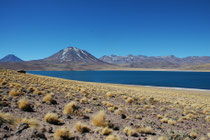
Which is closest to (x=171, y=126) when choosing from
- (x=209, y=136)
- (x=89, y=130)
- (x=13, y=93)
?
(x=209, y=136)

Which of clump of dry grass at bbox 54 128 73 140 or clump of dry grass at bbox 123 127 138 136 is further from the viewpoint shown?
clump of dry grass at bbox 123 127 138 136

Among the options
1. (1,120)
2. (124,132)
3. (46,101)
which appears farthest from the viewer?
(46,101)

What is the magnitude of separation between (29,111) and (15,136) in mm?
2992

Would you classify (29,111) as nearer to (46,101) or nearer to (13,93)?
(46,101)

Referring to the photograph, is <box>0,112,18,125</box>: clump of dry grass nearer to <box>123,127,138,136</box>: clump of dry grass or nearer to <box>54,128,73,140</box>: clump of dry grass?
<box>54,128,73,140</box>: clump of dry grass

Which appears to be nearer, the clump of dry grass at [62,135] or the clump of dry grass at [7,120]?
the clump of dry grass at [62,135]

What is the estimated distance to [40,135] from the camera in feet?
13.7

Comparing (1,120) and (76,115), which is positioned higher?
(1,120)

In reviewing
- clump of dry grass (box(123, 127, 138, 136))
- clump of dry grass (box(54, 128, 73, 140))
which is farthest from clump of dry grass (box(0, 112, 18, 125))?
clump of dry grass (box(123, 127, 138, 136))

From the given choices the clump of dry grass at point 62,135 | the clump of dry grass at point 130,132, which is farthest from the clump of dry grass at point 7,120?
the clump of dry grass at point 130,132

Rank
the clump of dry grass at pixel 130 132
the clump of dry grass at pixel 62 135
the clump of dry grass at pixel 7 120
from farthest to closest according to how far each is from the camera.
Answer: the clump of dry grass at pixel 130 132 → the clump of dry grass at pixel 7 120 → the clump of dry grass at pixel 62 135

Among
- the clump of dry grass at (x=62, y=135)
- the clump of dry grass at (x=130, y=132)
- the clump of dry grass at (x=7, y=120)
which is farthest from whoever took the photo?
the clump of dry grass at (x=130, y=132)

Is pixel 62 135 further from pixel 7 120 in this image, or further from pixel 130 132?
pixel 130 132

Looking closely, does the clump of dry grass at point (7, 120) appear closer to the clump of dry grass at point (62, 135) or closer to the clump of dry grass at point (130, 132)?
the clump of dry grass at point (62, 135)
